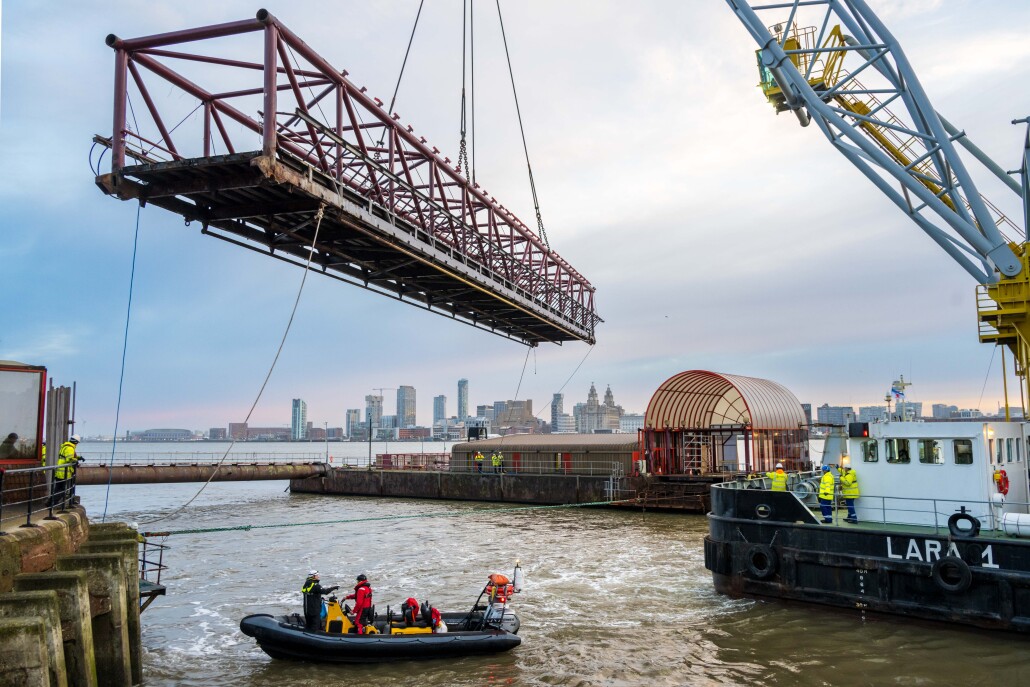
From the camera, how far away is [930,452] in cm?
1853

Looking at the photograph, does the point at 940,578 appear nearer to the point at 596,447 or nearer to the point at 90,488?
the point at 596,447

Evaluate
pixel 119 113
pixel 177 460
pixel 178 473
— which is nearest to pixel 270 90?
pixel 119 113

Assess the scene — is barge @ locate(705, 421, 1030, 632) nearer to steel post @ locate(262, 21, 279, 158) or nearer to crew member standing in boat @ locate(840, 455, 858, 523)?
crew member standing in boat @ locate(840, 455, 858, 523)

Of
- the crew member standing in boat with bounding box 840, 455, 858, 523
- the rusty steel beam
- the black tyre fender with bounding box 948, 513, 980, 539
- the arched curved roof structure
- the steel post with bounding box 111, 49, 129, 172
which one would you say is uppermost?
the steel post with bounding box 111, 49, 129, 172

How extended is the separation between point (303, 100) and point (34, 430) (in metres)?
9.57

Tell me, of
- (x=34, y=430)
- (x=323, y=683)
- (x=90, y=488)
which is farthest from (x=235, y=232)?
(x=90, y=488)

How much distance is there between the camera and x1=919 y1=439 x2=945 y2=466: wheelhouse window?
1839 centimetres

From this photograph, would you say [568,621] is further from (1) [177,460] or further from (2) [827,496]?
(1) [177,460]

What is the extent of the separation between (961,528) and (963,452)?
2.26m

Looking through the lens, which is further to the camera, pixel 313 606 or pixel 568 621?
pixel 568 621

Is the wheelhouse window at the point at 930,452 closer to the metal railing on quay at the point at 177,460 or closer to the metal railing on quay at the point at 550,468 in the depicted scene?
the metal railing on quay at the point at 177,460

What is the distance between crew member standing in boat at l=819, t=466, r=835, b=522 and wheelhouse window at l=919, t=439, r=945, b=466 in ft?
7.72

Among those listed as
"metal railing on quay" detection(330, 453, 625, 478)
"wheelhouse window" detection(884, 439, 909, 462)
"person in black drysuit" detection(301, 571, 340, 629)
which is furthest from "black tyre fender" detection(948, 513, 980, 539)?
"metal railing on quay" detection(330, 453, 625, 478)

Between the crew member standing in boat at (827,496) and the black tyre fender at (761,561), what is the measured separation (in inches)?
67.9
